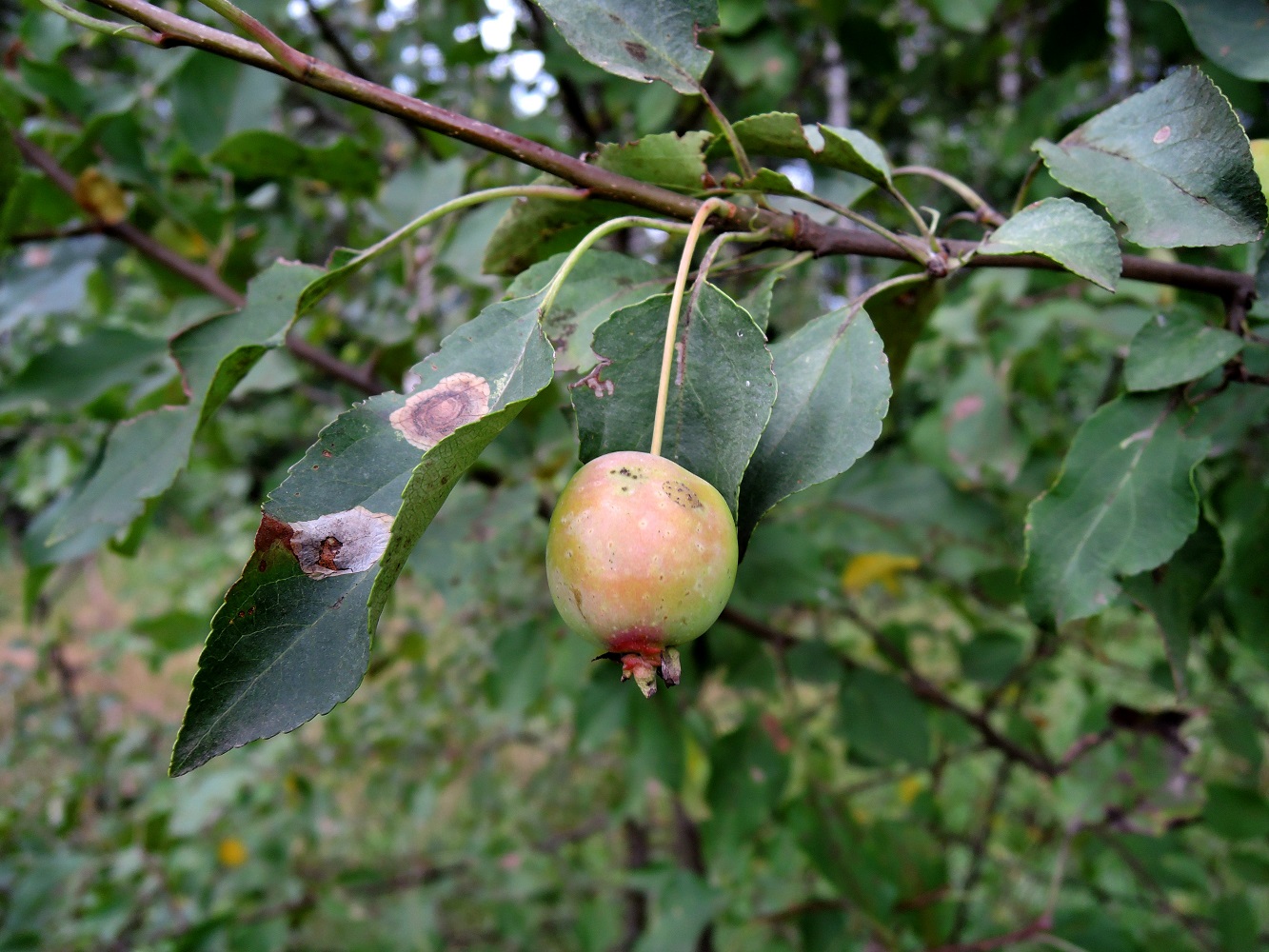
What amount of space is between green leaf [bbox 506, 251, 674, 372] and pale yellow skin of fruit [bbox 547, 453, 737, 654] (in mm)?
140

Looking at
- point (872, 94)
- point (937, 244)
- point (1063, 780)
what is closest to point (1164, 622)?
point (937, 244)

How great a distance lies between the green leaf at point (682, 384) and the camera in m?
0.52

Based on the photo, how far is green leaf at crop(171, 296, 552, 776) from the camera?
0.42m

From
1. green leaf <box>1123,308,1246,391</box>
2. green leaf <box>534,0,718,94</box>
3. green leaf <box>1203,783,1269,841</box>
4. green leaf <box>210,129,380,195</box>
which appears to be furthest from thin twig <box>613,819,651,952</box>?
green leaf <box>534,0,718,94</box>

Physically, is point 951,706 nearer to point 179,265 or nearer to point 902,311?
point 902,311

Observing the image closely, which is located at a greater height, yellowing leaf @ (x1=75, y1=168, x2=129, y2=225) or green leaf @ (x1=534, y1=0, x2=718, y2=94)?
green leaf @ (x1=534, y1=0, x2=718, y2=94)

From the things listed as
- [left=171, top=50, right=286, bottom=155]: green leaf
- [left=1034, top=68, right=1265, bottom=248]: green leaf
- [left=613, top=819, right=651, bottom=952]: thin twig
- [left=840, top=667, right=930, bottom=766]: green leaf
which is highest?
[left=1034, top=68, right=1265, bottom=248]: green leaf

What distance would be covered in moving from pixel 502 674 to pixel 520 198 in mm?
991

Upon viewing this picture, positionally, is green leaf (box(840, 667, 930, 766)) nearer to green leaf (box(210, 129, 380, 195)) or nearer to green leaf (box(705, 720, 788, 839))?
green leaf (box(705, 720, 788, 839))

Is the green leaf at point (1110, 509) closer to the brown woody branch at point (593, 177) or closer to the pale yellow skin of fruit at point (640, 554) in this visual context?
the brown woody branch at point (593, 177)

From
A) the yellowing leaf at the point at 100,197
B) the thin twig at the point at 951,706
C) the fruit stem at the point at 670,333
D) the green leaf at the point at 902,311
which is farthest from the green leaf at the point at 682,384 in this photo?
the thin twig at the point at 951,706

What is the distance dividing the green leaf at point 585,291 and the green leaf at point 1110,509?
346 millimetres

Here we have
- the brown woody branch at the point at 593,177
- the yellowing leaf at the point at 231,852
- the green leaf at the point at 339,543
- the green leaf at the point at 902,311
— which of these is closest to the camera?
the green leaf at the point at 339,543

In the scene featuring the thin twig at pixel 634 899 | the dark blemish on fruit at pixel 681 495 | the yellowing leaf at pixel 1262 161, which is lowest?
the thin twig at pixel 634 899
